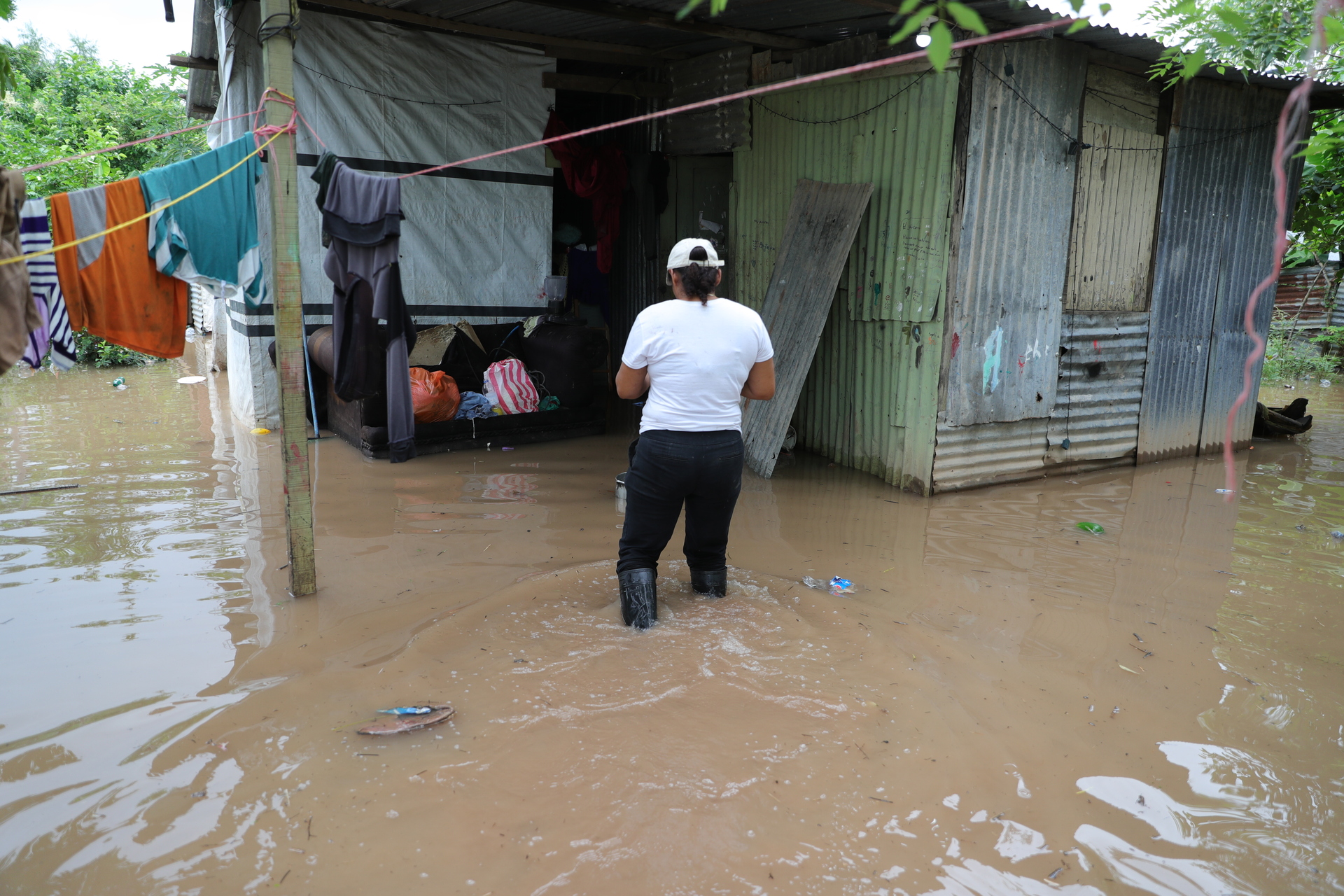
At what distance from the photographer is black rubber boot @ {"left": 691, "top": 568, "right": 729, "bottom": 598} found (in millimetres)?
4188

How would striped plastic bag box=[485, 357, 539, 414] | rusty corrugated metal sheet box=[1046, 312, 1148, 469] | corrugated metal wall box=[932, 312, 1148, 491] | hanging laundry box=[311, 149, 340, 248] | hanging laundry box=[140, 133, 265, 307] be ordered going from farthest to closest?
striped plastic bag box=[485, 357, 539, 414]
rusty corrugated metal sheet box=[1046, 312, 1148, 469]
corrugated metal wall box=[932, 312, 1148, 491]
hanging laundry box=[311, 149, 340, 248]
hanging laundry box=[140, 133, 265, 307]

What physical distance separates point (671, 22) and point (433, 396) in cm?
343

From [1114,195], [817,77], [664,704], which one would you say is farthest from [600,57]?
[664,704]

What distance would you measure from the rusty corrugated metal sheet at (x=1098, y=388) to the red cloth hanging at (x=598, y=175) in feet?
15.4

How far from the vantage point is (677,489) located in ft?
12.4

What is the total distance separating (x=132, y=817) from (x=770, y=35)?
6.54 meters

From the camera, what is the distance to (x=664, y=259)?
376 inches

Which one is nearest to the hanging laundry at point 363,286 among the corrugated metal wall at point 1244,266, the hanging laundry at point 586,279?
the hanging laundry at point 586,279

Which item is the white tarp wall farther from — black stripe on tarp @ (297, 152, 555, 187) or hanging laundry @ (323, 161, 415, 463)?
hanging laundry @ (323, 161, 415, 463)

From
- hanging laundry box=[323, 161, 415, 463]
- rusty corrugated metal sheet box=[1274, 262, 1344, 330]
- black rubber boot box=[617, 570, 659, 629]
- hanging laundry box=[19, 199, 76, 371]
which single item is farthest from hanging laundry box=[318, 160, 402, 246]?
rusty corrugated metal sheet box=[1274, 262, 1344, 330]

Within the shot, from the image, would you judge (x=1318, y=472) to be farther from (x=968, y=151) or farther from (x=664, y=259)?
(x=664, y=259)

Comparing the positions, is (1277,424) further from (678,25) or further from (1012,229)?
(678,25)

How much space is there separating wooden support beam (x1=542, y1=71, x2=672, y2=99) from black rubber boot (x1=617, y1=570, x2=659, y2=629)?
6.19 meters

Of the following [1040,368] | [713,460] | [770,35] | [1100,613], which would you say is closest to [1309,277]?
[1040,368]
